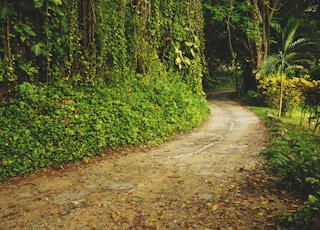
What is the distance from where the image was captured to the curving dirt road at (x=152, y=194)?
3.32m

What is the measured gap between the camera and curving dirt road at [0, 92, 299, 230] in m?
3.32

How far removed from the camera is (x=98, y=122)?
619cm

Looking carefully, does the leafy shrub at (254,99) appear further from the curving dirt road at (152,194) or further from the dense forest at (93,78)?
the curving dirt road at (152,194)

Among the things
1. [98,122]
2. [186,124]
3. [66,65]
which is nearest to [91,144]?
[98,122]

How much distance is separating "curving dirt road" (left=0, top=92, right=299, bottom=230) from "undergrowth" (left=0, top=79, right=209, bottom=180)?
306mm

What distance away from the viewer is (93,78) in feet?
21.9

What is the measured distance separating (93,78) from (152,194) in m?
3.59

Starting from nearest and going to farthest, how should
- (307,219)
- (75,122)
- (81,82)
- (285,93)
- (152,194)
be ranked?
(307,219), (152,194), (75,122), (81,82), (285,93)

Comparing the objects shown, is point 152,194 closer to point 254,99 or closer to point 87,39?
point 87,39

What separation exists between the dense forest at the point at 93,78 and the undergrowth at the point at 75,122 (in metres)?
0.02

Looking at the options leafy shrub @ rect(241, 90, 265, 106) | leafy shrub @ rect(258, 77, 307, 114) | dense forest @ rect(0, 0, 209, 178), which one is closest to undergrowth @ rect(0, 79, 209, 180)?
dense forest @ rect(0, 0, 209, 178)

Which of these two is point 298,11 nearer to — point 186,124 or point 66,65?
point 186,124

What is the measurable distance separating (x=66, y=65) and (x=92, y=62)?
75 cm

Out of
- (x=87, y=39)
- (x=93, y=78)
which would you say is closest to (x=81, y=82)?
Result: (x=93, y=78)
